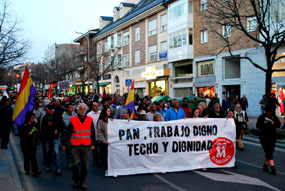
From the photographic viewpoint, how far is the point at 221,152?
316 inches

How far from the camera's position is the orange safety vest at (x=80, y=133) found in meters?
6.19

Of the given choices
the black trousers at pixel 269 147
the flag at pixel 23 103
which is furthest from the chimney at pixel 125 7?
the black trousers at pixel 269 147

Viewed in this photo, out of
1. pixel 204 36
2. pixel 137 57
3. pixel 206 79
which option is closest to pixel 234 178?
pixel 206 79

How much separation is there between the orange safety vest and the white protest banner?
3.41 ft

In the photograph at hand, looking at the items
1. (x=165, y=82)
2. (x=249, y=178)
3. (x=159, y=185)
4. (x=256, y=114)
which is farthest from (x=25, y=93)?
(x=165, y=82)

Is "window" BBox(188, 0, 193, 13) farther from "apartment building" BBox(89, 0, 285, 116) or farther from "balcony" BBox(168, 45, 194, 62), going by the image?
"balcony" BBox(168, 45, 194, 62)

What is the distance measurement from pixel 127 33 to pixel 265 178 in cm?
3697

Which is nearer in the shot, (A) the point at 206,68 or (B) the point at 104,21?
(A) the point at 206,68

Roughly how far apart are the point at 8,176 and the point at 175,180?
3755 millimetres

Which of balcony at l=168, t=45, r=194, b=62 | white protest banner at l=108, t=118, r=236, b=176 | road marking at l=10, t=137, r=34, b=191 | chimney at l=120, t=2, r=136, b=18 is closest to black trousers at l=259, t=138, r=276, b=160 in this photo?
white protest banner at l=108, t=118, r=236, b=176

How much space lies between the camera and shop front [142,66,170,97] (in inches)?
1306

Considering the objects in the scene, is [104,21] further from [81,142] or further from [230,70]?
[81,142]

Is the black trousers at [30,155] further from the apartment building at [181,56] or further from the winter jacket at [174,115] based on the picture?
the apartment building at [181,56]

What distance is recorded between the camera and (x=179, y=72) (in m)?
31.9
